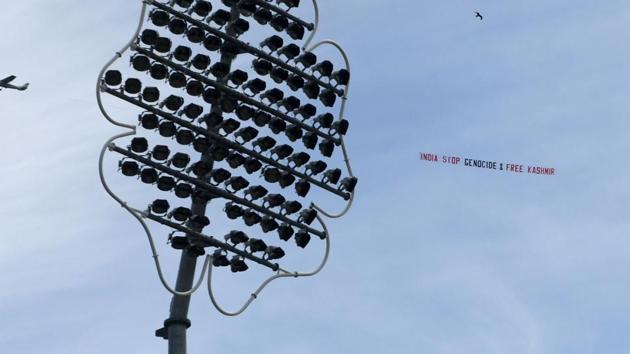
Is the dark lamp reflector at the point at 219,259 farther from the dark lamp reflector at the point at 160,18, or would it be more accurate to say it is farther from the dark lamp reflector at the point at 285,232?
the dark lamp reflector at the point at 160,18

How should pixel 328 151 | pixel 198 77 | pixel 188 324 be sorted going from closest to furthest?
pixel 188 324 < pixel 198 77 < pixel 328 151

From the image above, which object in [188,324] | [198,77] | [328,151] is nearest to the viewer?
[188,324]

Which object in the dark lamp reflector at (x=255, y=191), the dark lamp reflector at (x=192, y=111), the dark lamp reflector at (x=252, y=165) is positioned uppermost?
the dark lamp reflector at (x=192, y=111)

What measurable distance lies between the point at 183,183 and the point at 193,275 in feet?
8.30

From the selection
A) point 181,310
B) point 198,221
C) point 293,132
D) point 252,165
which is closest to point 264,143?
point 252,165

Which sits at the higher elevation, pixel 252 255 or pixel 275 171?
pixel 275 171

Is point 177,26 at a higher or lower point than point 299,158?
higher

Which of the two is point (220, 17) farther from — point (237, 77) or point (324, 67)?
point (324, 67)

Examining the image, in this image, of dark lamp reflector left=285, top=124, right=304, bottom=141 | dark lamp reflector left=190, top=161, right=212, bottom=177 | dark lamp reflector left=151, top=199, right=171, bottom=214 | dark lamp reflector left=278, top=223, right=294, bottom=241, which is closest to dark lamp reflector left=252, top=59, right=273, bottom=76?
dark lamp reflector left=285, top=124, right=304, bottom=141

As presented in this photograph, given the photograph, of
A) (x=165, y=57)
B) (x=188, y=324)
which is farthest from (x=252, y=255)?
(x=165, y=57)

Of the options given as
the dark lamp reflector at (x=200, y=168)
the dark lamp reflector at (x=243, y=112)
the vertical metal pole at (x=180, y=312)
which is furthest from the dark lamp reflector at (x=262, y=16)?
the vertical metal pole at (x=180, y=312)

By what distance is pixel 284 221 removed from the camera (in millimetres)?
36812

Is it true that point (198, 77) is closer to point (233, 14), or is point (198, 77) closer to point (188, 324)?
point (233, 14)

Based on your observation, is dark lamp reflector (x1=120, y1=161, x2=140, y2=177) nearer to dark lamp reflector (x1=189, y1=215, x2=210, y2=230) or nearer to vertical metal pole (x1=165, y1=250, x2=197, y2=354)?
dark lamp reflector (x1=189, y1=215, x2=210, y2=230)
